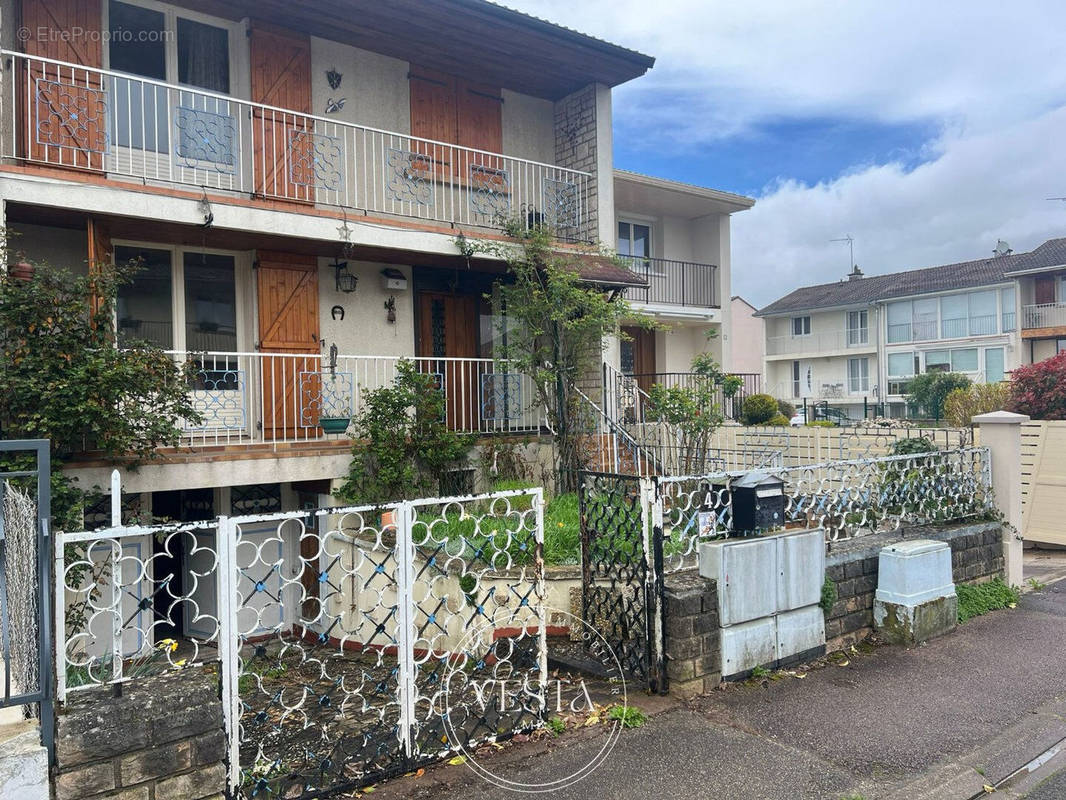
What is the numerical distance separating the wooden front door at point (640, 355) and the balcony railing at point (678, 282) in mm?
891

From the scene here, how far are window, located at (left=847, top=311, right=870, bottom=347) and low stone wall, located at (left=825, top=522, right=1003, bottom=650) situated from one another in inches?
1301

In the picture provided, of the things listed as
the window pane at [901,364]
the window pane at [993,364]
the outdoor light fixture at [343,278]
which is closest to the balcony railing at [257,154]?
the outdoor light fixture at [343,278]

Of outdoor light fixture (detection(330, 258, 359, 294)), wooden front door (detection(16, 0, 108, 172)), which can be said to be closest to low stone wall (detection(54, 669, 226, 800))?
wooden front door (detection(16, 0, 108, 172))

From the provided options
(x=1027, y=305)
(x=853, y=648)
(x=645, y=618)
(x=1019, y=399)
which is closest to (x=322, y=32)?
(x=645, y=618)

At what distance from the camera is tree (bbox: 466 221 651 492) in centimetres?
997

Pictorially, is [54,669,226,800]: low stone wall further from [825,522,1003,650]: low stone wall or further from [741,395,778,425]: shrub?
[741,395,778,425]: shrub

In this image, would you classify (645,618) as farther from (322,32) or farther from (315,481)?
(322,32)

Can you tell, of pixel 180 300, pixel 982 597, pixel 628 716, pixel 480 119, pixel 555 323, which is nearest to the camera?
pixel 628 716

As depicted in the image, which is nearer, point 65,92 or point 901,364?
point 65,92

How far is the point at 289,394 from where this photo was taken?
31.6 ft

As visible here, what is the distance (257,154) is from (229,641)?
24.9ft

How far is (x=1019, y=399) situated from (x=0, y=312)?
1507cm

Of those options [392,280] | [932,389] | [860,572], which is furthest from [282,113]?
[932,389]

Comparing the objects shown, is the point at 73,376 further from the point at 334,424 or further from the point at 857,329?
the point at 857,329
